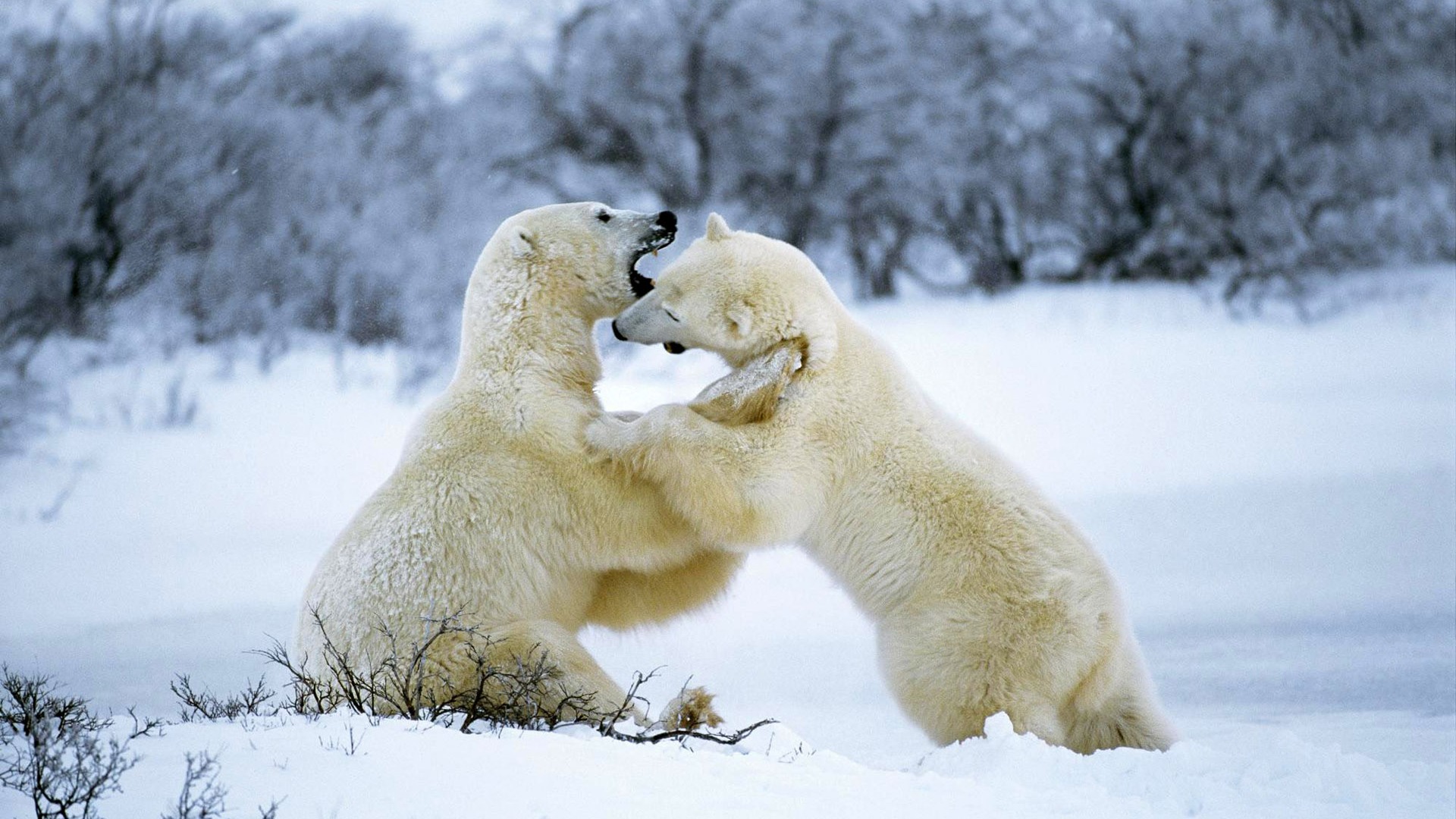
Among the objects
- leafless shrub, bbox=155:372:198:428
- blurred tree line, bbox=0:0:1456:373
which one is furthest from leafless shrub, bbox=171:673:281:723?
blurred tree line, bbox=0:0:1456:373

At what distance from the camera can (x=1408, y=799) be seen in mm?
2824

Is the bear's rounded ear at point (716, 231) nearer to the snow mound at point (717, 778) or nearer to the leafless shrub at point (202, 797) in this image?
the snow mound at point (717, 778)

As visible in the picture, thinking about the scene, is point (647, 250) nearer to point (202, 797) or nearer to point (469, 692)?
point (469, 692)

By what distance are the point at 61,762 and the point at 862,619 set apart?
2.36 m

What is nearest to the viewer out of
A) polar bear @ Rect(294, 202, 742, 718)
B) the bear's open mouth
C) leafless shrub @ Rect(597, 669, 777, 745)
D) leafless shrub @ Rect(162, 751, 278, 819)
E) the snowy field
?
leafless shrub @ Rect(162, 751, 278, 819)

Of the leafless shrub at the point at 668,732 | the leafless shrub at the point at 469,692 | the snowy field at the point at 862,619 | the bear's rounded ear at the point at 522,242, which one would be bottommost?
the snowy field at the point at 862,619

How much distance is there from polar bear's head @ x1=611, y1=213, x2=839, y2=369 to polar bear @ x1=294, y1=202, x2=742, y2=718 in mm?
176

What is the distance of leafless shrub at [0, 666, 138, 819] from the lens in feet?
7.55

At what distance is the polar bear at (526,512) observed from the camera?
329 centimetres

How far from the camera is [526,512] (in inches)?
134

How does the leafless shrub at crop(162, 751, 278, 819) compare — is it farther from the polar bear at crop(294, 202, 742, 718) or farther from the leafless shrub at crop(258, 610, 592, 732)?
the polar bear at crop(294, 202, 742, 718)

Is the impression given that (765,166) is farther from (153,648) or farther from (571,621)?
(571,621)

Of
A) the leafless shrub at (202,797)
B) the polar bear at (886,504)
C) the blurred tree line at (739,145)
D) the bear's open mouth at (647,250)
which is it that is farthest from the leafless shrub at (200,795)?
the blurred tree line at (739,145)

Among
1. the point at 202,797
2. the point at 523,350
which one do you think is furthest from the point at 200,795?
the point at 523,350
